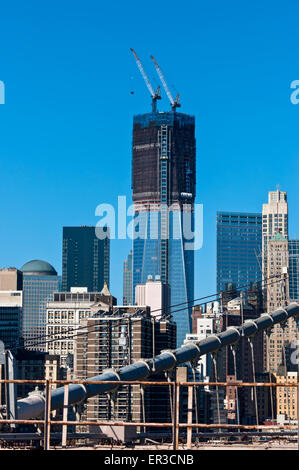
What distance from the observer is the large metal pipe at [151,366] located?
4028cm

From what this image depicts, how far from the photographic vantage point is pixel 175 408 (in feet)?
72.8

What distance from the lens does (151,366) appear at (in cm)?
5319

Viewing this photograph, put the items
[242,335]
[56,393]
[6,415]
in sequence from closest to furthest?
[6,415] < [56,393] < [242,335]

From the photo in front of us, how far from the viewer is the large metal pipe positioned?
132 ft
